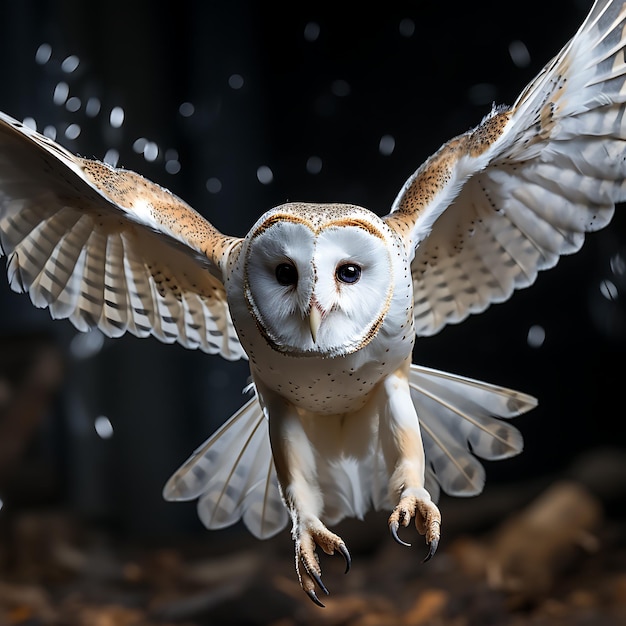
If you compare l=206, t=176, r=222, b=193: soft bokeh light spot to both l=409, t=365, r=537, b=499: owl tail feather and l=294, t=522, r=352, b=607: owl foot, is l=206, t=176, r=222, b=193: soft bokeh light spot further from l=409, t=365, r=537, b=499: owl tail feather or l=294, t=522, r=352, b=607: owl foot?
l=294, t=522, r=352, b=607: owl foot

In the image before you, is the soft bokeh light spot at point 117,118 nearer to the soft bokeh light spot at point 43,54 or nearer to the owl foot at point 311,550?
the soft bokeh light spot at point 43,54

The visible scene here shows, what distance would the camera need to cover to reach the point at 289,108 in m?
1.72

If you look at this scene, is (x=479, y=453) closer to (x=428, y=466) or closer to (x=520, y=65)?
(x=428, y=466)

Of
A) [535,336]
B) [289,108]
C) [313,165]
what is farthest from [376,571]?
[289,108]

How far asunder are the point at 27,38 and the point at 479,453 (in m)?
1.31

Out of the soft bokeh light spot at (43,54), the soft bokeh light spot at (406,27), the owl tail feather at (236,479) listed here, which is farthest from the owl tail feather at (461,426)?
the soft bokeh light spot at (43,54)

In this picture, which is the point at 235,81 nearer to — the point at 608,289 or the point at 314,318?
the point at 608,289

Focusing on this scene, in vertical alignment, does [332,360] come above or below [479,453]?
above

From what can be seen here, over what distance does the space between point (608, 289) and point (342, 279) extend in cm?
148

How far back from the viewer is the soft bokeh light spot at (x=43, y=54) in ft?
5.45

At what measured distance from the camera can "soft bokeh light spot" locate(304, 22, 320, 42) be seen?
5.45ft

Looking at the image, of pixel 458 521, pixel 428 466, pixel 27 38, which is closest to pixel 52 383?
pixel 27 38

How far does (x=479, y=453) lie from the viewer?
3.50ft

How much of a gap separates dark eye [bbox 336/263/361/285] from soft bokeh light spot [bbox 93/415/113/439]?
4.97 feet
